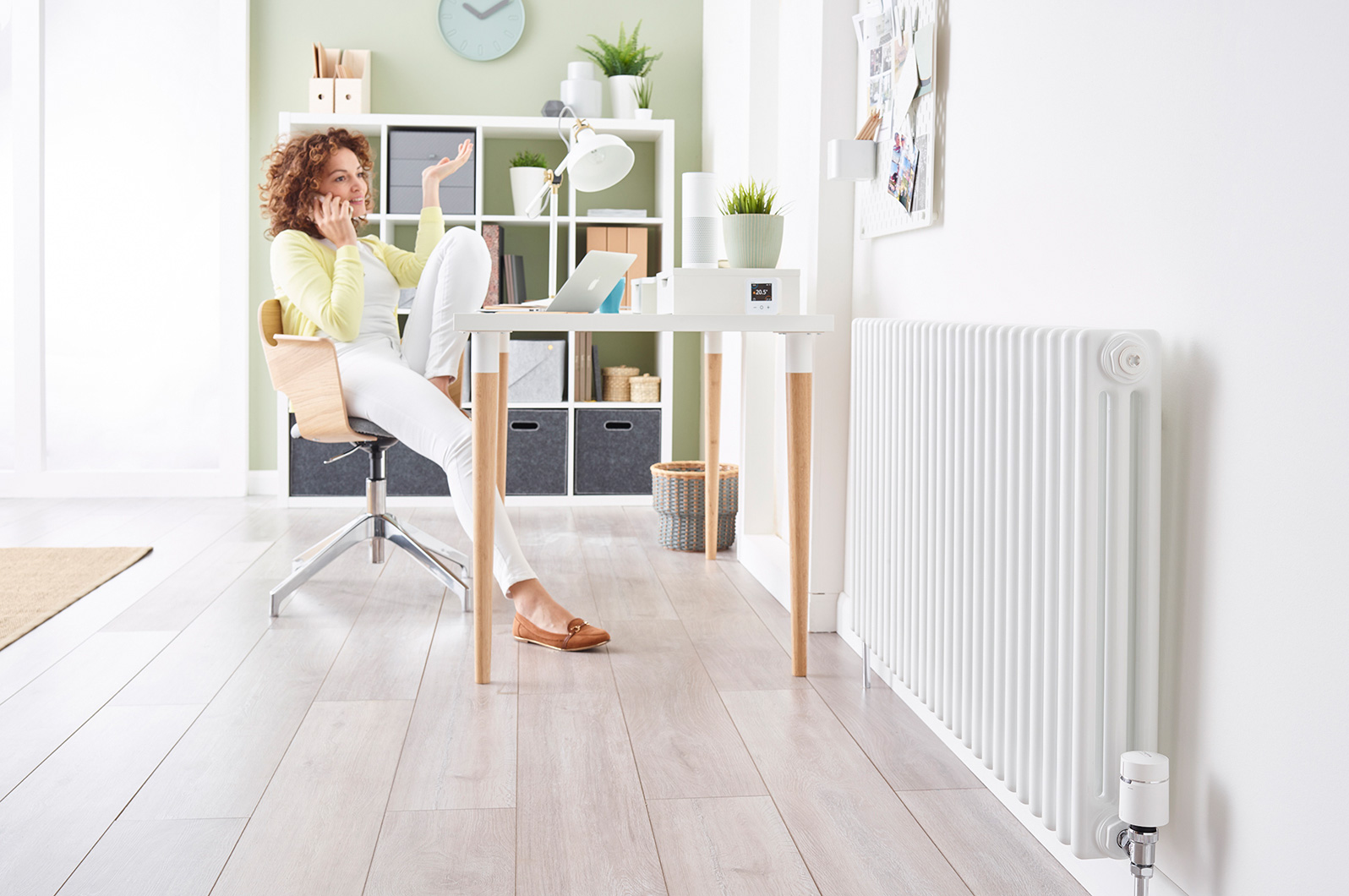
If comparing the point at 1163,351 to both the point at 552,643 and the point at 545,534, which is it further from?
the point at 545,534

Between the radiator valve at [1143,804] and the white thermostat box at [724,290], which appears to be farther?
the white thermostat box at [724,290]

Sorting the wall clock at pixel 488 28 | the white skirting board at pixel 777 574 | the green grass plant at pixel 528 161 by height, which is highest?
the wall clock at pixel 488 28

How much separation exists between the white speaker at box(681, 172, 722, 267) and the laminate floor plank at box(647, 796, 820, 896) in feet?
4.10

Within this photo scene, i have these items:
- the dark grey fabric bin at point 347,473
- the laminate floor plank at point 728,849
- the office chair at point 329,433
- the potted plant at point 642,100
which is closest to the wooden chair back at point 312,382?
the office chair at point 329,433

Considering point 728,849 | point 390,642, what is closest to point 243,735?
point 390,642

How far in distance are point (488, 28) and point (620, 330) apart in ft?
9.22

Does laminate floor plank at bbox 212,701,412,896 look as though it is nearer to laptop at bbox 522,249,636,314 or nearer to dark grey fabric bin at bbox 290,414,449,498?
laptop at bbox 522,249,636,314

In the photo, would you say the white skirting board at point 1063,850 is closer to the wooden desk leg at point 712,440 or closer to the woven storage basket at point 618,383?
the wooden desk leg at point 712,440

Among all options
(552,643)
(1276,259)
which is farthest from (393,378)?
(1276,259)

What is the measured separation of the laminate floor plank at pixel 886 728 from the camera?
1.74 metres

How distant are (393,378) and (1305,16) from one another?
2.06m

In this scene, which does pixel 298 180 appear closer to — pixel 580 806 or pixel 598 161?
pixel 598 161

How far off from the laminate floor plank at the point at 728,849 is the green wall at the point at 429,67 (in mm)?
3153

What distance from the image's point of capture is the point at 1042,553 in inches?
51.8
